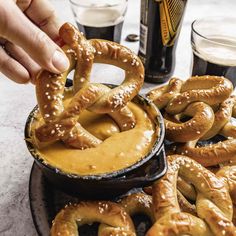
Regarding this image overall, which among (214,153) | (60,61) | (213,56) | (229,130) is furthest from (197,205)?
(213,56)

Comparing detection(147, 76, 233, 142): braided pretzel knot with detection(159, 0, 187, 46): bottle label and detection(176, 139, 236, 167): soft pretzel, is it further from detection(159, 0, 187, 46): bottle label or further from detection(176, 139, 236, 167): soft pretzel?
detection(159, 0, 187, 46): bottle label

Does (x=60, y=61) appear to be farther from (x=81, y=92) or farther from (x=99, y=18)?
(x=99, y=18)

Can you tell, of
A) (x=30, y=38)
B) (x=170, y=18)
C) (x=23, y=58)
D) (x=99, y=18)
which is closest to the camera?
(x=30, y=38)

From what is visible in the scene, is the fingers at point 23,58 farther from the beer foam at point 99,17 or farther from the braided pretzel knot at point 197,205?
the braided pretzel knot at point 197,205

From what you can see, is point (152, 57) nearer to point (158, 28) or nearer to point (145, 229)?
point (158, 28)

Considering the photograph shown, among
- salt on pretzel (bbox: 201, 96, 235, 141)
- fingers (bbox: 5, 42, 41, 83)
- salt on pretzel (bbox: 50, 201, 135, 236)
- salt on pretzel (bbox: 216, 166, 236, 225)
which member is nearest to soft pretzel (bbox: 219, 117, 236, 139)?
salt on pretzel (bbox: 201, 96, 235, 141)

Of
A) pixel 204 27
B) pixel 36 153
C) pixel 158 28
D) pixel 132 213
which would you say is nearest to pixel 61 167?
pixel 36 153
